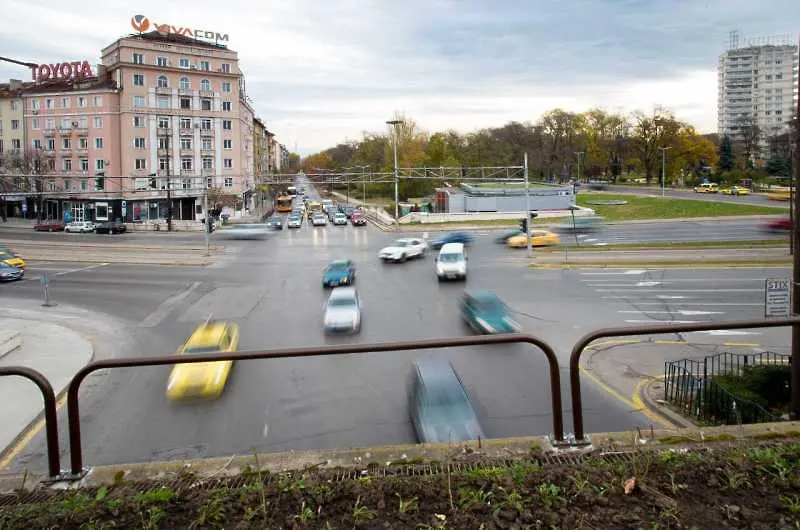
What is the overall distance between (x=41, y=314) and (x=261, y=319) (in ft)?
31.9

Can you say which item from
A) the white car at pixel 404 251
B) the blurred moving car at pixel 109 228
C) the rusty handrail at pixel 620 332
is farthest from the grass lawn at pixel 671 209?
the rusty handrail at pixel 620 332

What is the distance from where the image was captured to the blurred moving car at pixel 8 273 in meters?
36.5

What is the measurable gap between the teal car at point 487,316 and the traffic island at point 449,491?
641 inches

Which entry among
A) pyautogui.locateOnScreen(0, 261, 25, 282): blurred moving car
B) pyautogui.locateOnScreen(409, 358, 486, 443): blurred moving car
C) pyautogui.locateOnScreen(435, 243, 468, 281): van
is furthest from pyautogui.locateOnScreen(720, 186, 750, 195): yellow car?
pyautogui.locateOnScreen(409, 358, 486, 443): blurred moving car

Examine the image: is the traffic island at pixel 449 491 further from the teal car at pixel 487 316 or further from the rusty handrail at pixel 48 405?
the teal car at pixel 487 316

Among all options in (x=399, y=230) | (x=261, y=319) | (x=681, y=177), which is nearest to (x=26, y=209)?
(x=399, y=230)

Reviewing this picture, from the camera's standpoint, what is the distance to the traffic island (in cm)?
323

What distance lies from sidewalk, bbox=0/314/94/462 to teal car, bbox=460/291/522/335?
11931mm

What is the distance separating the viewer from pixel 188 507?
343 cm

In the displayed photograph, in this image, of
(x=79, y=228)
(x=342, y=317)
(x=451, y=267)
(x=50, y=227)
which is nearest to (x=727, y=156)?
(x=451, y=267)

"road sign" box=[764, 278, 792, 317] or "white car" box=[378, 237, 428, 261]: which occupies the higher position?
"road sign" box=[764, 278, 792, 317]

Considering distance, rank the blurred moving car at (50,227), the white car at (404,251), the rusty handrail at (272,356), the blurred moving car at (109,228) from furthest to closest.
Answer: the blurred moving car at (50,227) < the blurred moving car at (109,228) < the white car at (404,251) < the rusty handrail at (272,356)

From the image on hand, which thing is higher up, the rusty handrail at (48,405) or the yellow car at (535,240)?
the rusty handrail at (48,405)

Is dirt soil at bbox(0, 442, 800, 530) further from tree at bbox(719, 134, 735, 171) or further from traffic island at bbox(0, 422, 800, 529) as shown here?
tree at bbox(719, 134, 735, 171)
